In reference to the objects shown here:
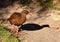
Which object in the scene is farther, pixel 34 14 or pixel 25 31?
pixel 34 14

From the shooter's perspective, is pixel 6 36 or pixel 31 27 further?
pixel 31 27

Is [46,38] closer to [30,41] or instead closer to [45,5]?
[30,41]

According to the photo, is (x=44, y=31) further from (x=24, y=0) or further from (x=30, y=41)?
(x=24, y=0)

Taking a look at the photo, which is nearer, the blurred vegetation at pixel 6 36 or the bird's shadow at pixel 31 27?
the blurred vegetation at pixel 6 36

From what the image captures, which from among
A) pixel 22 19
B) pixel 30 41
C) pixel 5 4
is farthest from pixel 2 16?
pixel 30 41

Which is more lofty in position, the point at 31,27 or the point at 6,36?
the point at 6,36

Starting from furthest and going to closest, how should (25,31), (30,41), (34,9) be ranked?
(34,9) → (25,31) → (30,41)

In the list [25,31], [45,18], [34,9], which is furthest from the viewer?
[34,9]

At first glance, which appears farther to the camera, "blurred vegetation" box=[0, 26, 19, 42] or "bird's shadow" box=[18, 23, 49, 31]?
"bird's shadow" box=[18, 23, 49, 31]

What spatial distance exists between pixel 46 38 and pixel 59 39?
329 millimetres

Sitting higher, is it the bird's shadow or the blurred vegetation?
the blurred vegetation

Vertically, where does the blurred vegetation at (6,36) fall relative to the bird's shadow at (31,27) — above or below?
above

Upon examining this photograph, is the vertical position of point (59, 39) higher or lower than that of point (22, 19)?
lower

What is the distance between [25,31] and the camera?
6.21 m
